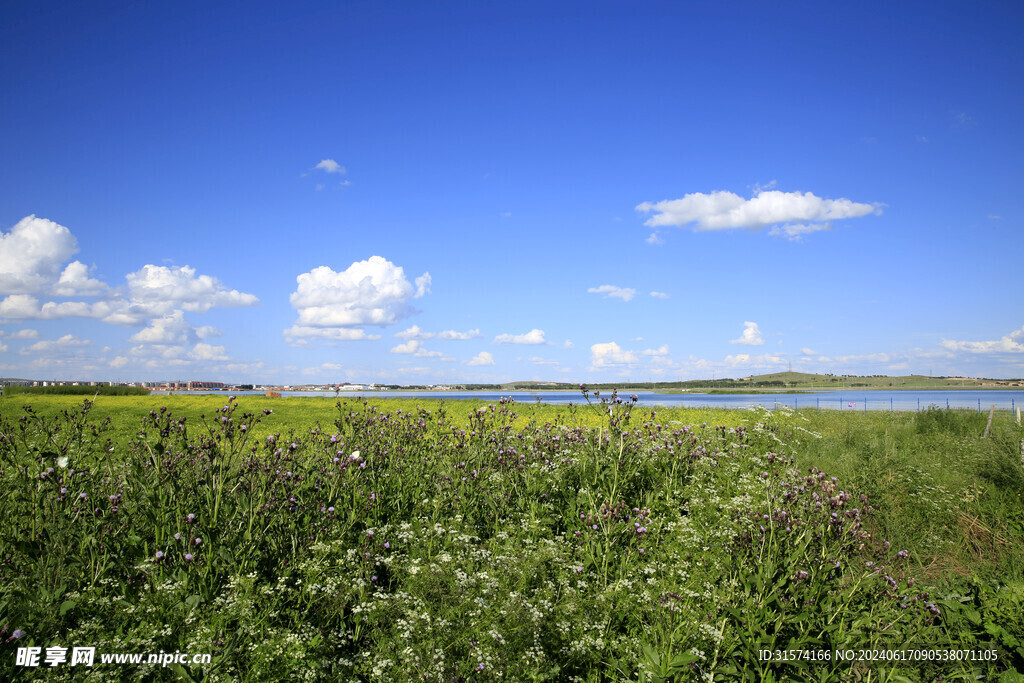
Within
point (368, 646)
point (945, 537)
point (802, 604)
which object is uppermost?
point (802, 604)

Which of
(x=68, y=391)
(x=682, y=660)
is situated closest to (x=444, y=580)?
(x=682, y=660)

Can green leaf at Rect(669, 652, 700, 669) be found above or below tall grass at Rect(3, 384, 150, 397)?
below

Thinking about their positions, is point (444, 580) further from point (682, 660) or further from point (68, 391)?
point (68, 391)

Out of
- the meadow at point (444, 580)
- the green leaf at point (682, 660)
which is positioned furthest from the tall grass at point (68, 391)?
the green leaf at point (682, 660)

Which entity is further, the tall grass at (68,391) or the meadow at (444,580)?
the tall grass at (68,391)

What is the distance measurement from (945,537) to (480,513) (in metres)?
7.11

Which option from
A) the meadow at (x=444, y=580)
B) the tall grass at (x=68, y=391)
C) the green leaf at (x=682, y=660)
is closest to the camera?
the green leaf at (x=682, y=660)

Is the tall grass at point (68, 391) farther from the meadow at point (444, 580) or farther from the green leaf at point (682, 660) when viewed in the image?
the green leaf at point (682, 660)

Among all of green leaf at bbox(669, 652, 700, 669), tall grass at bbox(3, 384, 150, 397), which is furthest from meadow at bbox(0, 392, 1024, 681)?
tall grass at bbox(3, 384, 150, 397)

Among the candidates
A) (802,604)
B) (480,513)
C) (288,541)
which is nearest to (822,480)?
(802,604)

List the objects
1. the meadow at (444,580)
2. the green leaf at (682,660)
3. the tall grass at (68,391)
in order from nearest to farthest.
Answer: the green leaf at (682,660), the meadow at (444,580), the tall grass at (68,391)

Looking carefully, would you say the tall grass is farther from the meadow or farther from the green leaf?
the green leaf

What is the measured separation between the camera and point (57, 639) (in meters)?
3.13

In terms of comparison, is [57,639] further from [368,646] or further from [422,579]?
[422,579]
